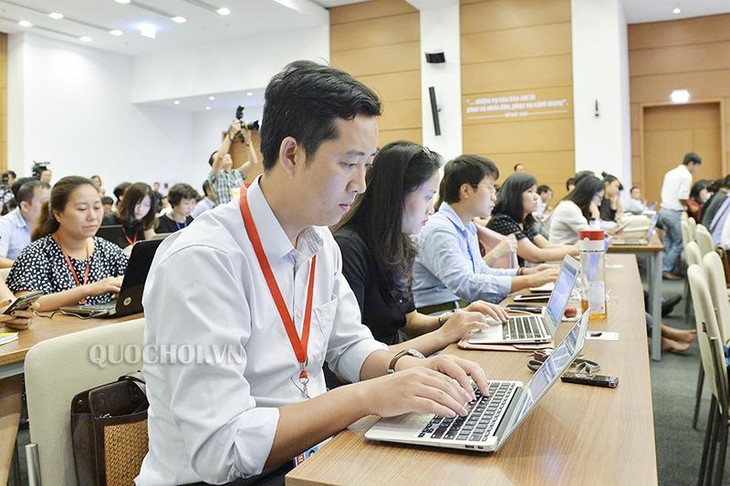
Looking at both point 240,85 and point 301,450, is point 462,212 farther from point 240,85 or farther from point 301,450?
point 240,85

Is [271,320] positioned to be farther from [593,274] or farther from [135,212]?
[135,212]

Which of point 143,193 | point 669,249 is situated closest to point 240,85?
point 143,193

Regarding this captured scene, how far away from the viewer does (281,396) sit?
1107 millimetres

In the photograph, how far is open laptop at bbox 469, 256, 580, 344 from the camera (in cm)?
163

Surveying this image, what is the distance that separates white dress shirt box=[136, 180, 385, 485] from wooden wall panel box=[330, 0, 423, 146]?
8.06 meters

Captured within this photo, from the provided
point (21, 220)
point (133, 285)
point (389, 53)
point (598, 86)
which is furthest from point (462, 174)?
point (389, 53)

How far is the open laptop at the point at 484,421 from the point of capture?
3.03 feet

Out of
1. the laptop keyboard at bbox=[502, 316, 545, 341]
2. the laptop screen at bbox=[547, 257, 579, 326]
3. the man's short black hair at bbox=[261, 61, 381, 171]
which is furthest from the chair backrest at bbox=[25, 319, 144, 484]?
the laptop screen at bbox=[547, 257, 579, 326]

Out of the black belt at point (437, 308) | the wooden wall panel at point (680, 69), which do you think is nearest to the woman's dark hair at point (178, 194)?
the black belt at point (437, 308)

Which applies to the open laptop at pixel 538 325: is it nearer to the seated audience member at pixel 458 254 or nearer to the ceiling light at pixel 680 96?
the seated audience member at pixel 458 254

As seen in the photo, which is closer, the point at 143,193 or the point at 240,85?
the point at 143,193

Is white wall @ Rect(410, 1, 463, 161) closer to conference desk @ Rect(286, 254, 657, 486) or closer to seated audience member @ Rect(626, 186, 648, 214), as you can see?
seated audience member @ Rect(626, 186, 648, 214)

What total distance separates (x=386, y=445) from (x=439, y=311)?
5.57 feet

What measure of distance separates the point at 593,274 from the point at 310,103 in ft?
4.22
